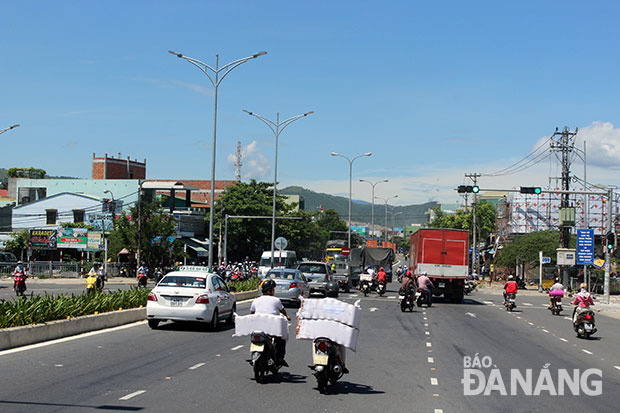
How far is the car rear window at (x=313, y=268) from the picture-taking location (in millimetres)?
34975

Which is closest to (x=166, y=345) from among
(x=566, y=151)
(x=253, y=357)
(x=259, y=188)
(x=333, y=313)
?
(x=253, y=357)

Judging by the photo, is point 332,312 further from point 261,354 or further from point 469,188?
point 469,188

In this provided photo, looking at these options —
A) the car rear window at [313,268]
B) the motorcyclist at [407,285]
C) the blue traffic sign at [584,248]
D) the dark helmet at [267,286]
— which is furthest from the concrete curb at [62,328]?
the blue traffic sign at [584,248]

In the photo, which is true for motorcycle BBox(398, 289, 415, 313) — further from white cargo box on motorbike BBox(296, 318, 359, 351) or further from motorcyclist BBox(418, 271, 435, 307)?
white cargo box on motorbike BBox(296, 318, 359, 351)

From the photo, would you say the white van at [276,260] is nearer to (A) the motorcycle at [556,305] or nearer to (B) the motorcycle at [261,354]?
(A) the motorcycle at [556,305]

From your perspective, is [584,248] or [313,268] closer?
[313,268]

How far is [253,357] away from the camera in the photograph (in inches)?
395

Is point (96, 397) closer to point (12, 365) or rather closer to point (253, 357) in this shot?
point (253, 357)

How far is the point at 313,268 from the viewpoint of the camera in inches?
1384

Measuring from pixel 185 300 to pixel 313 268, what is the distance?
18.3 meters

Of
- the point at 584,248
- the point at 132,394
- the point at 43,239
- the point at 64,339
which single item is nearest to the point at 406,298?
the point at 64,339

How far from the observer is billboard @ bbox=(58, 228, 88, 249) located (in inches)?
2375

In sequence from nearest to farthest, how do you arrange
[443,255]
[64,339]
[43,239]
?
[64,339] → [443,255] → [43,239]

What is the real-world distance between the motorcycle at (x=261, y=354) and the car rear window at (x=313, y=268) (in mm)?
24727
